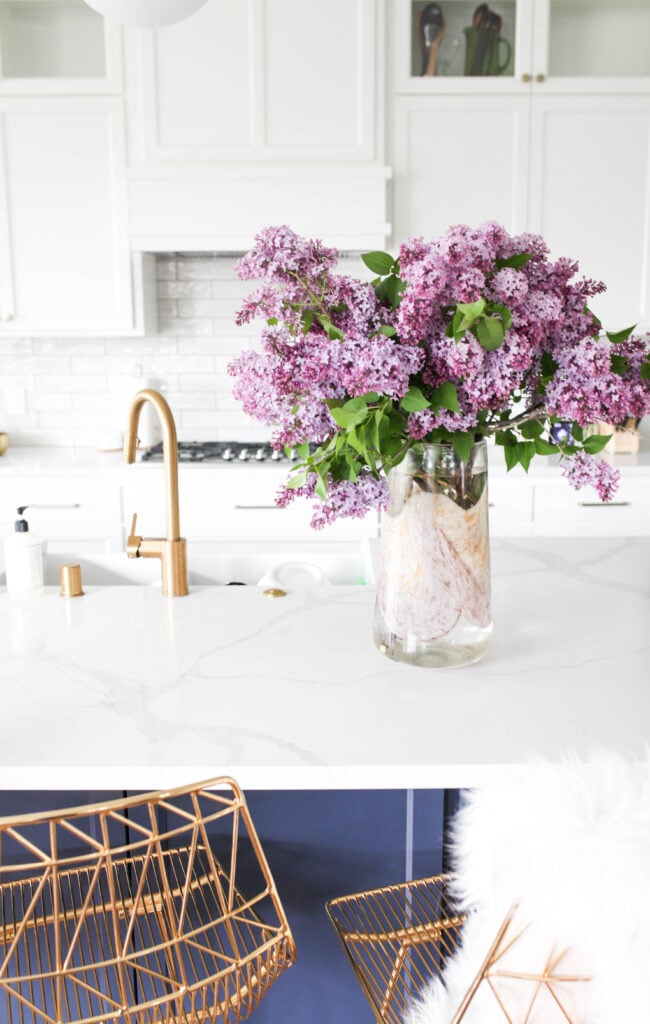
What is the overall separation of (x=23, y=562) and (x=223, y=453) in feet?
5.73

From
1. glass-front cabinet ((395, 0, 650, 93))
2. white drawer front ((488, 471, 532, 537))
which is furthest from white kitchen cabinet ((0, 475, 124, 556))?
glass-front cabinet ((395, 0, 650, 93))

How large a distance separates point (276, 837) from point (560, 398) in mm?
735

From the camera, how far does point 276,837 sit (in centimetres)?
131

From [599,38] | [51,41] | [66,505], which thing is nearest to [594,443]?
[66,505]

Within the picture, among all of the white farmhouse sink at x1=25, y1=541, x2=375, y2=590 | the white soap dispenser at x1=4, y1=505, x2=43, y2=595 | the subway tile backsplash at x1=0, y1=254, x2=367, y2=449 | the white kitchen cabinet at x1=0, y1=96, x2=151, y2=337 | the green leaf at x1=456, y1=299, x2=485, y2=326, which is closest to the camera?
the green leaf at x1=456, y1=299, x2=485, y2=326

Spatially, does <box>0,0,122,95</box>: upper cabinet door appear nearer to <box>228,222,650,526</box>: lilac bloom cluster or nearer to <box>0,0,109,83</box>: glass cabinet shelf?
<box>0,0,109,83</box>: glass cabinet shelf

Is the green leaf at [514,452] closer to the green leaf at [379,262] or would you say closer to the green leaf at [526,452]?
the green leaf at [526,452]

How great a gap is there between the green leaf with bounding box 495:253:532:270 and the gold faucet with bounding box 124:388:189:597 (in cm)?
65

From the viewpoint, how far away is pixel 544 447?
1.21 metres

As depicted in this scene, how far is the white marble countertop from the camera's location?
1.05 meters

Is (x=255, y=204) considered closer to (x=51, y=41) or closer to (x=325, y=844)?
(x=51, y=41)

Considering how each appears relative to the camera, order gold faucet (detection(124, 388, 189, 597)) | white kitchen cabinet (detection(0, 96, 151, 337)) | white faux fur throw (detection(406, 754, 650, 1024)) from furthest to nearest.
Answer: white kitchen cabinet (detection(0, 96, 151, 337))
gold faucet (detection(124, 388, 189, 597))
white faux fur throw (detection(406, 754, 650, 1024))

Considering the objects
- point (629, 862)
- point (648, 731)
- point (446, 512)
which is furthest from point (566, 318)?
point (629, 862)

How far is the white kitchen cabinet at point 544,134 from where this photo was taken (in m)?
3.24
